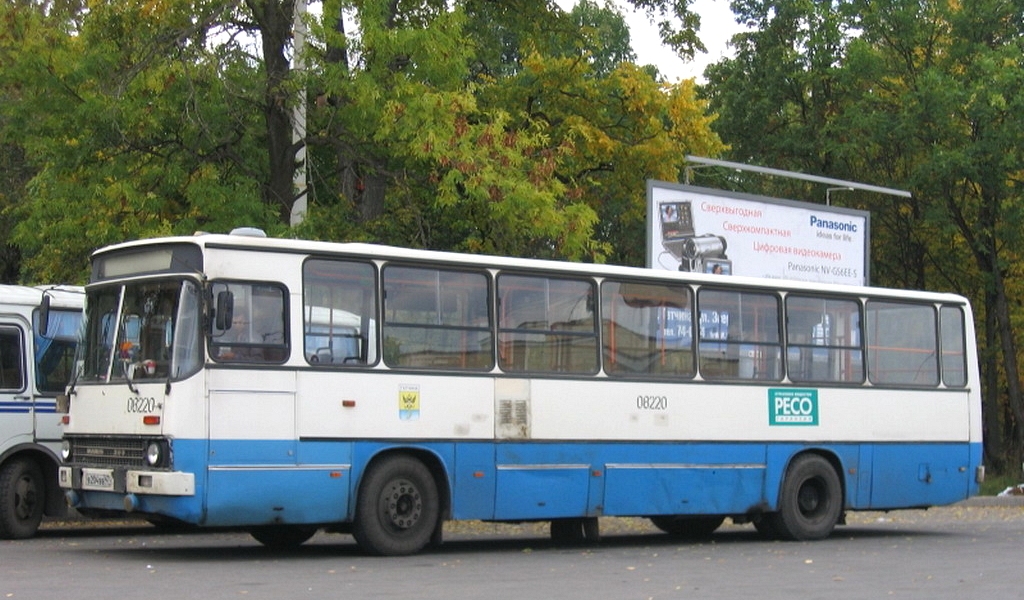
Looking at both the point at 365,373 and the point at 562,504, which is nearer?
the point at 365,373

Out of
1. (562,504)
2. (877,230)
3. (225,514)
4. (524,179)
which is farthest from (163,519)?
(877,230)

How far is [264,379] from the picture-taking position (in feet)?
46.2

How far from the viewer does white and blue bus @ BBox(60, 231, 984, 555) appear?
13.9m

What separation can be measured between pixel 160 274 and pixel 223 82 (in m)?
8.42

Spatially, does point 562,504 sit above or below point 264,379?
below

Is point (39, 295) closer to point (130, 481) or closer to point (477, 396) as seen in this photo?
point (130, 481)

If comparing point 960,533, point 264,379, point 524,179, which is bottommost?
point 960,533

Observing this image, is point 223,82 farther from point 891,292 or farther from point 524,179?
point 891,292

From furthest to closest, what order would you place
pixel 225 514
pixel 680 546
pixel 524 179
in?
1. pixel 524 179
2. pixel 680 546
3. pixel 225 514

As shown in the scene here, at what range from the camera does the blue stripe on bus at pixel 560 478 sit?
1379cm

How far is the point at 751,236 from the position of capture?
28.8m

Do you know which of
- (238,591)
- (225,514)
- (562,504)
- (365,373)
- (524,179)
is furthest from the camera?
(524,179)

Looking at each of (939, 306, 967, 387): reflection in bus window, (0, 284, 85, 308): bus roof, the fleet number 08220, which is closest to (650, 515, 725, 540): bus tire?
the fleet number 08220

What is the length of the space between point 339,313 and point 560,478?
3.06 metres
